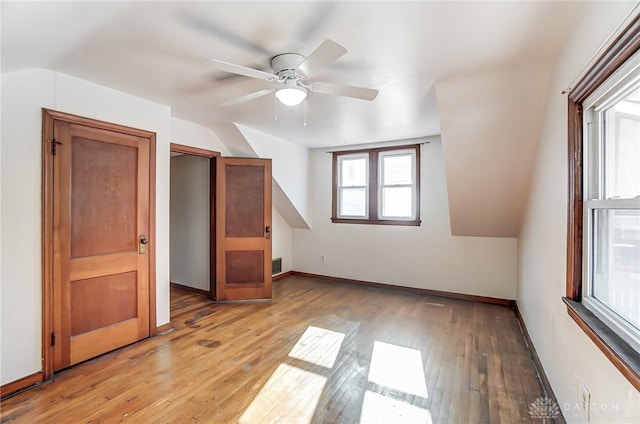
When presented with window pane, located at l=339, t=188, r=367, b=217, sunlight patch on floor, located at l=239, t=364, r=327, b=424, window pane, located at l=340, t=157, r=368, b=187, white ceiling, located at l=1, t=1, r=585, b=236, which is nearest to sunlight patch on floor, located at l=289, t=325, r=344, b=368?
sunlight patch on floor, located at l=239, t=364, r=327, b=424

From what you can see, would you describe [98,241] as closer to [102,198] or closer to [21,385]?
[102,198]

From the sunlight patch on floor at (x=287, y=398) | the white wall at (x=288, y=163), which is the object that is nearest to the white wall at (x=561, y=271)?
the sunlight patch on floor at (x=287, y=398)

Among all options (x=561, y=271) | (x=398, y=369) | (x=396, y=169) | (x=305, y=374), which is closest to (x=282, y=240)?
(x=396, y=169)

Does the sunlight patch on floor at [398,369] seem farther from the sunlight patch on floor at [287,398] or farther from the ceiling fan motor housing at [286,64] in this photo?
the ceiling fan motor housing at [286,64]

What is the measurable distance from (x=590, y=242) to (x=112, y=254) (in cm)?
358

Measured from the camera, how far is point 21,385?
2.13 metres

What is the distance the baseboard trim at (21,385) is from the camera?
205 cm

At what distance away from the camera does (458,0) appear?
1.48 m

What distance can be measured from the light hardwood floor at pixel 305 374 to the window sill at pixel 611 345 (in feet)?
2.91

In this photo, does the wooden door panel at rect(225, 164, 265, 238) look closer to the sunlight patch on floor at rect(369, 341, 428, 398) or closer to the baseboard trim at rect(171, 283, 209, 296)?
the baseboard trim at rect(171, 283, 209, 296)

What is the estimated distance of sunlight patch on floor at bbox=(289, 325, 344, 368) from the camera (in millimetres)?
2604

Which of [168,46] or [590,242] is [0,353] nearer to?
[168,46]

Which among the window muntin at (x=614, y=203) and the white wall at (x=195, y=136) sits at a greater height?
the white wall at (x=195, y=136)

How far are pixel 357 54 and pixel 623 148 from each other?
1.53 metres
